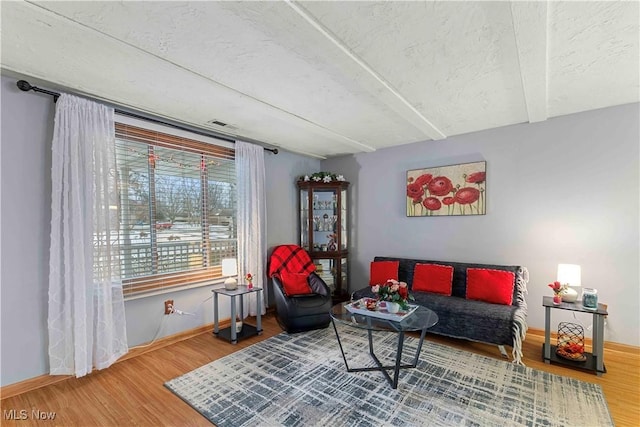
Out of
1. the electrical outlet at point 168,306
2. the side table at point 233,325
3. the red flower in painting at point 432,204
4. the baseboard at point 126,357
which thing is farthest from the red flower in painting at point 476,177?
the electrical outlet at point 168,306

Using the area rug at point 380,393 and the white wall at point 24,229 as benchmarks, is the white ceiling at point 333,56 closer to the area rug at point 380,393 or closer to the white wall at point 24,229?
the white wall at point 24,229

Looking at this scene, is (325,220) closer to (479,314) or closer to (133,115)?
(479,314)

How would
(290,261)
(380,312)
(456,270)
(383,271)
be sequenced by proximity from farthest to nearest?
1. (290,261)
2. (383,271)
3. (456,270)
4. (380,312)

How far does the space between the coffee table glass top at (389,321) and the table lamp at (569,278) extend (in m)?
1.38

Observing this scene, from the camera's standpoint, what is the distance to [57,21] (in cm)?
154

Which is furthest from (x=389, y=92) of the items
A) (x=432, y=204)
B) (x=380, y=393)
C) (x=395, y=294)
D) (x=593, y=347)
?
(x=593, y=347)

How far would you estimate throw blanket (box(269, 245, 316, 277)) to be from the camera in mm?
3900

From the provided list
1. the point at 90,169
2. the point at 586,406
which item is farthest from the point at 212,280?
the point at 586,406

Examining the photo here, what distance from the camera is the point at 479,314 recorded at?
9.11 feet

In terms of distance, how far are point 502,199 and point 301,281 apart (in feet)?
8.77

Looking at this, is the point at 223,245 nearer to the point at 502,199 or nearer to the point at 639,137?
the point at 502,199

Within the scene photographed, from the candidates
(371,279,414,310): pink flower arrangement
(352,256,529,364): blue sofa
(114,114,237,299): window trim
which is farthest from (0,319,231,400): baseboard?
(371,279,414,310): pink flower arrangement

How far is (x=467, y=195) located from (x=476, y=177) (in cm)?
24

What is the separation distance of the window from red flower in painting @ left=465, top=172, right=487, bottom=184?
3016 mm
